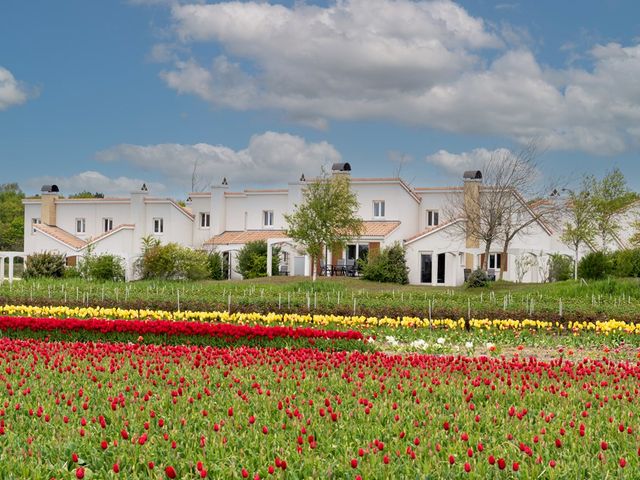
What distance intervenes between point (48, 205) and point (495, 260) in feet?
98.4

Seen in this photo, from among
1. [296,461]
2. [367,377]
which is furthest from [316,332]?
[296,461]

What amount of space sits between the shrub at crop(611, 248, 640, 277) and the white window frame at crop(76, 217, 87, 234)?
33.6 meters

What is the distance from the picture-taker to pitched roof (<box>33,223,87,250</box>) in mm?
48594

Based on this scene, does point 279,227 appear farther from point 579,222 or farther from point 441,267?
point 579,222

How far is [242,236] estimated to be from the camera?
47281 mm

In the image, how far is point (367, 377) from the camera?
32.2 feet

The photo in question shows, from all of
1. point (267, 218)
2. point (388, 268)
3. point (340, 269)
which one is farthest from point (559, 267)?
point (267, 218)

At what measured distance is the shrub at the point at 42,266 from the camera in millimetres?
43062

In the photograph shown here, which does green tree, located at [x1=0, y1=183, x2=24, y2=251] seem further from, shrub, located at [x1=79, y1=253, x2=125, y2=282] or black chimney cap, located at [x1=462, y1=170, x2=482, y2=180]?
black chimney cap, located at [x1=462, y1=170, x2=482, y2=180]

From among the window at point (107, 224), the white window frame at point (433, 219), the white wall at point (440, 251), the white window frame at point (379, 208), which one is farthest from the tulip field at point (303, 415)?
the window at point (107, 224)

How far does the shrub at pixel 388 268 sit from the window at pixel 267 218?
32.7 ft

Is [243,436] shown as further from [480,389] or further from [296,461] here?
[480,389]

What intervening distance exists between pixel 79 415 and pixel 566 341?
38.3 feet

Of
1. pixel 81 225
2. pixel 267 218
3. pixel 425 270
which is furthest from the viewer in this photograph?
pixel 81 225
